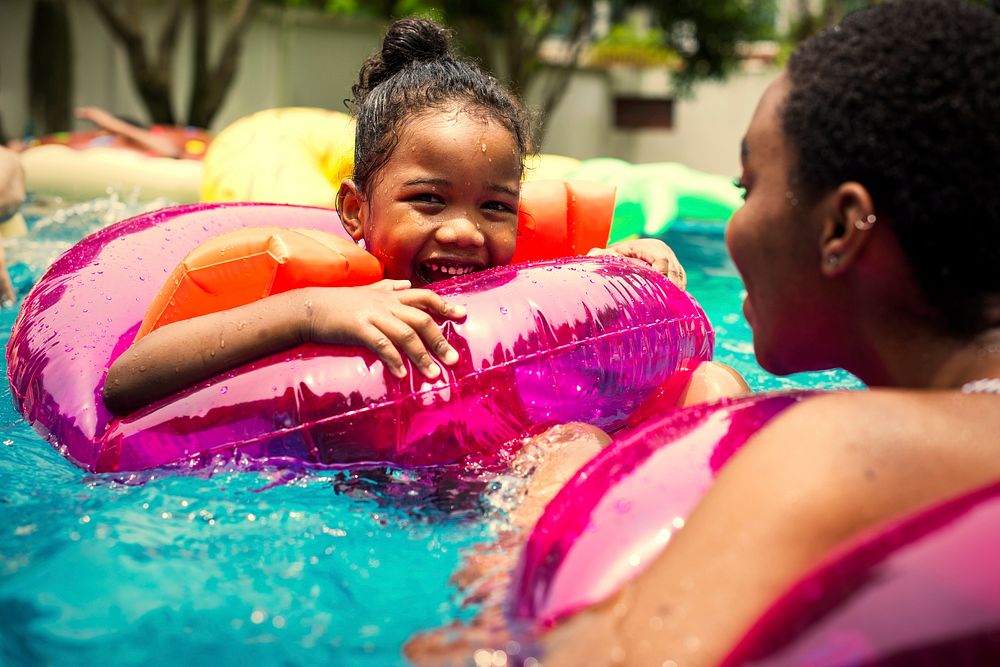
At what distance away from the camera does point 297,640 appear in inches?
72.8

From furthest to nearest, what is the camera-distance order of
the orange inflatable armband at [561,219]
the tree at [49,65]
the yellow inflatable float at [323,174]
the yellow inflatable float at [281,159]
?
the tree at [49,65] → the yellow inflatable float at [323,174] → the yellow inflatable float at [281,159] → the orange inflatable armband at [561,219]

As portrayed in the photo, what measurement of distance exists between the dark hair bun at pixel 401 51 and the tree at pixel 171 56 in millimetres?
10001

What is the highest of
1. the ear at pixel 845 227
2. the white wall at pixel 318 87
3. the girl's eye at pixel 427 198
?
the ear at pixel 845 227

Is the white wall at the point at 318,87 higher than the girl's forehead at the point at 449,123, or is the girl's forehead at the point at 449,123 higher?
the girl's forehead at the point at 449,123

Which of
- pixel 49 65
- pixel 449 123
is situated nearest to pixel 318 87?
pixel 49 65

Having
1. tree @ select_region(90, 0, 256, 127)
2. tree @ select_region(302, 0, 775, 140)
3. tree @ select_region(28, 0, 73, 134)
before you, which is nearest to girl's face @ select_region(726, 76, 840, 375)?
tree @ select_region(302, 0, 775, 140)

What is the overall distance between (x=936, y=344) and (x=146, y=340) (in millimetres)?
1747

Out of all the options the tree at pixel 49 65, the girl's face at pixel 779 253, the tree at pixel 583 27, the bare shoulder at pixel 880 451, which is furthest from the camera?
the tree at pixel 49 65

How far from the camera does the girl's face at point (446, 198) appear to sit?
2984 mm

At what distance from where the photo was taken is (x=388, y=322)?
2451mm

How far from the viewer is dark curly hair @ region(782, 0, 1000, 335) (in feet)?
5.21

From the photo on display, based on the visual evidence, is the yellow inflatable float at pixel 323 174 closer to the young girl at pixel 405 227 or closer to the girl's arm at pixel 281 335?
the young girl at pixel 405 227

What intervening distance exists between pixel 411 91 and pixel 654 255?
94cm

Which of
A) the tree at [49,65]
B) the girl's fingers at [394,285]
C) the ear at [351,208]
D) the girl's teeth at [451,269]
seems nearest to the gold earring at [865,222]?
the girl's fingers at [394,285]
